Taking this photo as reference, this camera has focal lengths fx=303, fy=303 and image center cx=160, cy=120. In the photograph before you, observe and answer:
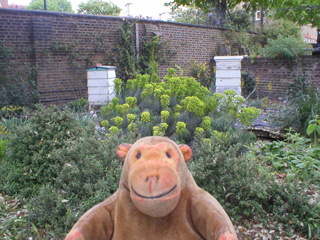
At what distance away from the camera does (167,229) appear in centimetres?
138

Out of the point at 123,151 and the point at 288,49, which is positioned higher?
the point at 288,49

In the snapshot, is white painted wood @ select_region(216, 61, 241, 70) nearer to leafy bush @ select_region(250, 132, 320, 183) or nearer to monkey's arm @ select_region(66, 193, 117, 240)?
leafy bush @ select_region(250, 132, 320, 183)

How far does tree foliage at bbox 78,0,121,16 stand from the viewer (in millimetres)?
34562

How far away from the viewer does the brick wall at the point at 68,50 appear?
8461 millimetres

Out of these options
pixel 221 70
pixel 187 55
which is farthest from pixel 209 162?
pixel 187 55

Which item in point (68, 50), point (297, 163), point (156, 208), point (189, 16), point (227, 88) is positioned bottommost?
point (297, 163)

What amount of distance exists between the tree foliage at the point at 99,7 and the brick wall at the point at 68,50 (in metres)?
25.1

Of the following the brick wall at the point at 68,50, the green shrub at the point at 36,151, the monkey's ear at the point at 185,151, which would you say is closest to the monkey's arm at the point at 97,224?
the monkey's ear at the point at 185,151

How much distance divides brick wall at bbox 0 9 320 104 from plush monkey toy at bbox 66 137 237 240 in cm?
800

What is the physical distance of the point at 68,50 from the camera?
934 cm

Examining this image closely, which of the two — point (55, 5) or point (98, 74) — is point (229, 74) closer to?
point (98, 74)

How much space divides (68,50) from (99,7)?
93.0ft

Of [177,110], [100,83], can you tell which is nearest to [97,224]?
[177,110]

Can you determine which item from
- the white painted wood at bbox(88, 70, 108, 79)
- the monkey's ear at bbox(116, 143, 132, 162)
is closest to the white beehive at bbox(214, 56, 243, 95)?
the white painted wood at bbox(88, 70, 108, 79)
